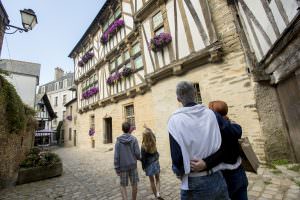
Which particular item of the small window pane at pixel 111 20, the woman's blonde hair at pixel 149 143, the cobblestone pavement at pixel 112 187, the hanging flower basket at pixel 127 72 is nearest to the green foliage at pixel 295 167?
the cobblestone pavement at pixel 112 187

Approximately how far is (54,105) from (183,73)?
30.8m

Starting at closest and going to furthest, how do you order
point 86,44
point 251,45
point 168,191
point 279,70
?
point 168,191 < point 279,70 < point 251,45 < point 86,44

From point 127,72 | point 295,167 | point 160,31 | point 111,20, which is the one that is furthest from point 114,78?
point 295,167

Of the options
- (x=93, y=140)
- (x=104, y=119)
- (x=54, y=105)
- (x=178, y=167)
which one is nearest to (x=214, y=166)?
(x=178, y=167)

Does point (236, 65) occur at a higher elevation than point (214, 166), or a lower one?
higher

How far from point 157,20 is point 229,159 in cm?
708

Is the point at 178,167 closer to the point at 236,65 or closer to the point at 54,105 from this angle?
the point at 236,65

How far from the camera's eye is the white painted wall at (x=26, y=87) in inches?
665

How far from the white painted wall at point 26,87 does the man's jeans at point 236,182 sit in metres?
19.3

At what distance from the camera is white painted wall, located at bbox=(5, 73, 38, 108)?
16902mm

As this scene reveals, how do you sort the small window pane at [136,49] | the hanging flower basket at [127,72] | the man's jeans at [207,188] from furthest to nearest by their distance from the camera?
the hanging flower basket at [127,72], the small window pane at [136,49], the man's jeans at [207,188]

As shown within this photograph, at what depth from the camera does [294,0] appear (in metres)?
2.77

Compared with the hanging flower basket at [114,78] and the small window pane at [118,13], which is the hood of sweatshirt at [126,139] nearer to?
the hanging flower basket at [114,78]

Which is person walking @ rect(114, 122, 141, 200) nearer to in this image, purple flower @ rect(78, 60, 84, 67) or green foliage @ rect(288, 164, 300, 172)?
green foliage @ rect(288, 164, 300, 172)
